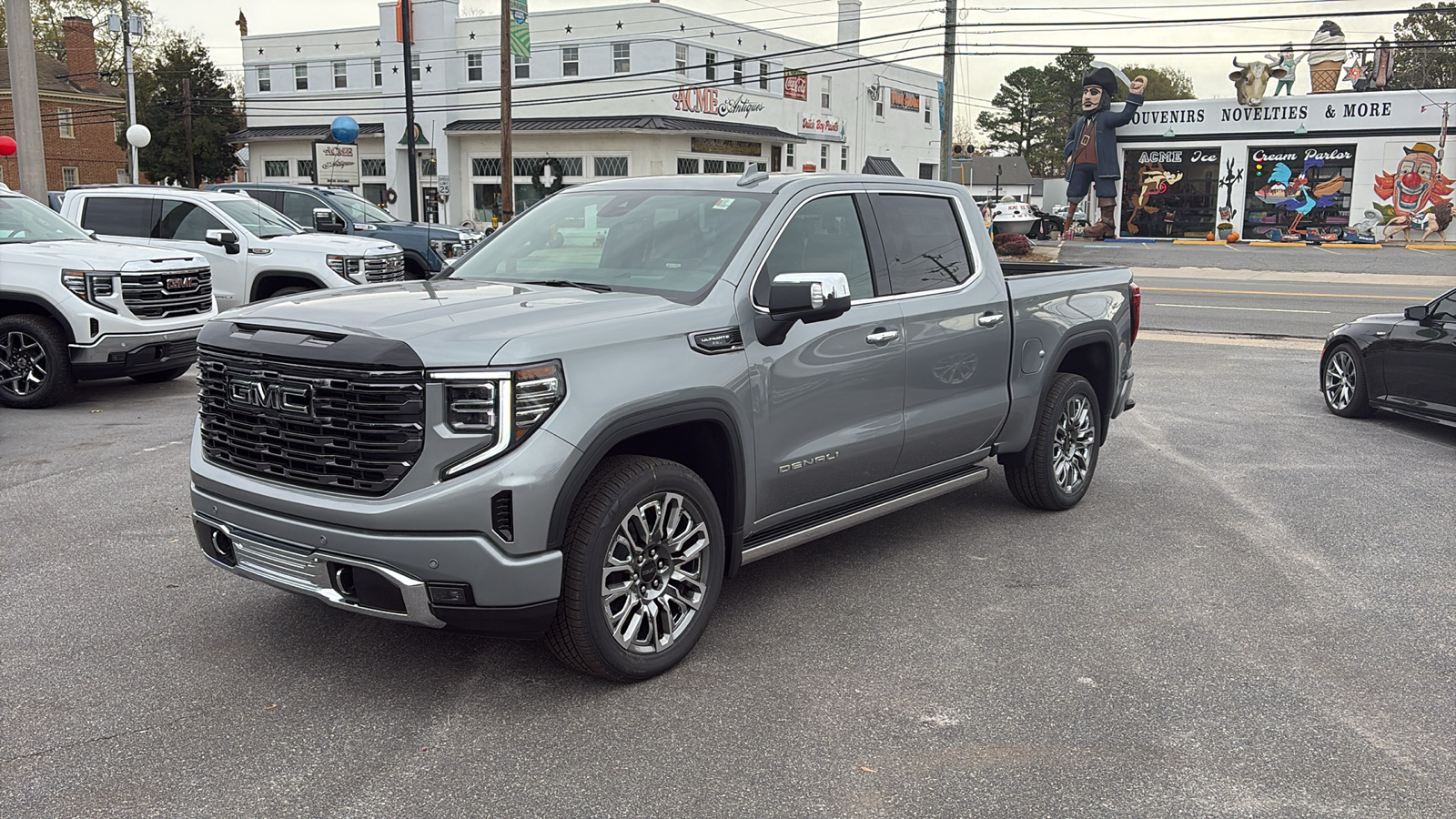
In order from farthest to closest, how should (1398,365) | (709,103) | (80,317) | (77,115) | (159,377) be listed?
(77,115) → (709,103) → (159,377) → (80,317) → (1398,365)

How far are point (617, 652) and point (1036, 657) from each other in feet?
5.55

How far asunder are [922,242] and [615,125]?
4308 centimetres

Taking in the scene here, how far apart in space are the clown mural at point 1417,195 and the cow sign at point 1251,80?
4977 mm

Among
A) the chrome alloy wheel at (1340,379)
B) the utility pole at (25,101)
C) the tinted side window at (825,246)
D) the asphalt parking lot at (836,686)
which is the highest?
the utility pole at (25,101)

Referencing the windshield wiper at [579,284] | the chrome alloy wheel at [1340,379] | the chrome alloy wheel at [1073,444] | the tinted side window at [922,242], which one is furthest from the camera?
the chrome alloy wheel at [1340,379]

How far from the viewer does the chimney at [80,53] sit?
6506 cm

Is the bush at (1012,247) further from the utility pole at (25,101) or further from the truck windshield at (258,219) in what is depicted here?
the utility pole at (25,101)

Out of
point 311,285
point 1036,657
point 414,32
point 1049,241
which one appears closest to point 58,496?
point 1036,657

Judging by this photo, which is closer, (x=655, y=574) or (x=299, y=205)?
(x=655, y=574)

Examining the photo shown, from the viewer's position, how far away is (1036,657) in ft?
15.5

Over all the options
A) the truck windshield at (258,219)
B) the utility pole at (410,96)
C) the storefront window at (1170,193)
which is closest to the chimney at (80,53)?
the utility pole at (410,96)

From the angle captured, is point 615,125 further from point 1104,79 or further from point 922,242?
point 922,242

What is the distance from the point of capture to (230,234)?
516 inches

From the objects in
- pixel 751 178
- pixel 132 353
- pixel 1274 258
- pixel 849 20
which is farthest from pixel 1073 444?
pixel 849 20
